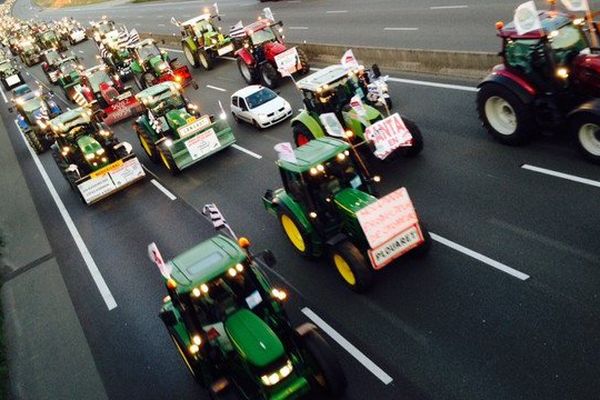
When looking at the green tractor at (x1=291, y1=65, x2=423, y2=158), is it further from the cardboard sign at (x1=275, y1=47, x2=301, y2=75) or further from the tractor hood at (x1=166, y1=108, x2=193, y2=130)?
the cardboard sign at (x1=275, y1=47, x2=301, y2=75)

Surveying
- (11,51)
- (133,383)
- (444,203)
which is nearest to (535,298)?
(444,203)

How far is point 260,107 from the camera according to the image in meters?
19.3

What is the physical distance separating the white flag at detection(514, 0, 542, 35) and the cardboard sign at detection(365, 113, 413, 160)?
3.48 meters

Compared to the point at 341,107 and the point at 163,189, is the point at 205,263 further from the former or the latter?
the point at 163,189

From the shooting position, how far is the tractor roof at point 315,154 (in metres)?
10.0

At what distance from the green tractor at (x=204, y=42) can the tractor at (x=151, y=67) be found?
2065mm

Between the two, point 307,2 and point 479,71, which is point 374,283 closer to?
point 479,71

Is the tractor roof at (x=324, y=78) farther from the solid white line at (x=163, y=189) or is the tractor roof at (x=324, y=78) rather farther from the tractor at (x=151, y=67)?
the tractor at (x=151, y=67)

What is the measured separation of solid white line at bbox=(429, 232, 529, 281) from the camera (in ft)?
29.9

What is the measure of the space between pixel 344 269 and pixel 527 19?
6.54 meters

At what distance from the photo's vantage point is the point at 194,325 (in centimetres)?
789

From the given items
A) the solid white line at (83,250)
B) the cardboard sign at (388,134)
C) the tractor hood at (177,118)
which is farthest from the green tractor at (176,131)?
the cardboard sign at (388,134)

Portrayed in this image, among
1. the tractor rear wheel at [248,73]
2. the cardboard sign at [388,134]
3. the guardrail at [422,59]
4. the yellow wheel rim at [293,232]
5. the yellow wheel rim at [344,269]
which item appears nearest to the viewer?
the yellow wheel rim at [344,269]

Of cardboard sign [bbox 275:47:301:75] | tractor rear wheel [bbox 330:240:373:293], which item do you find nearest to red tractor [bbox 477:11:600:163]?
tractor rear wheel [bbox 330:240:373:293]
